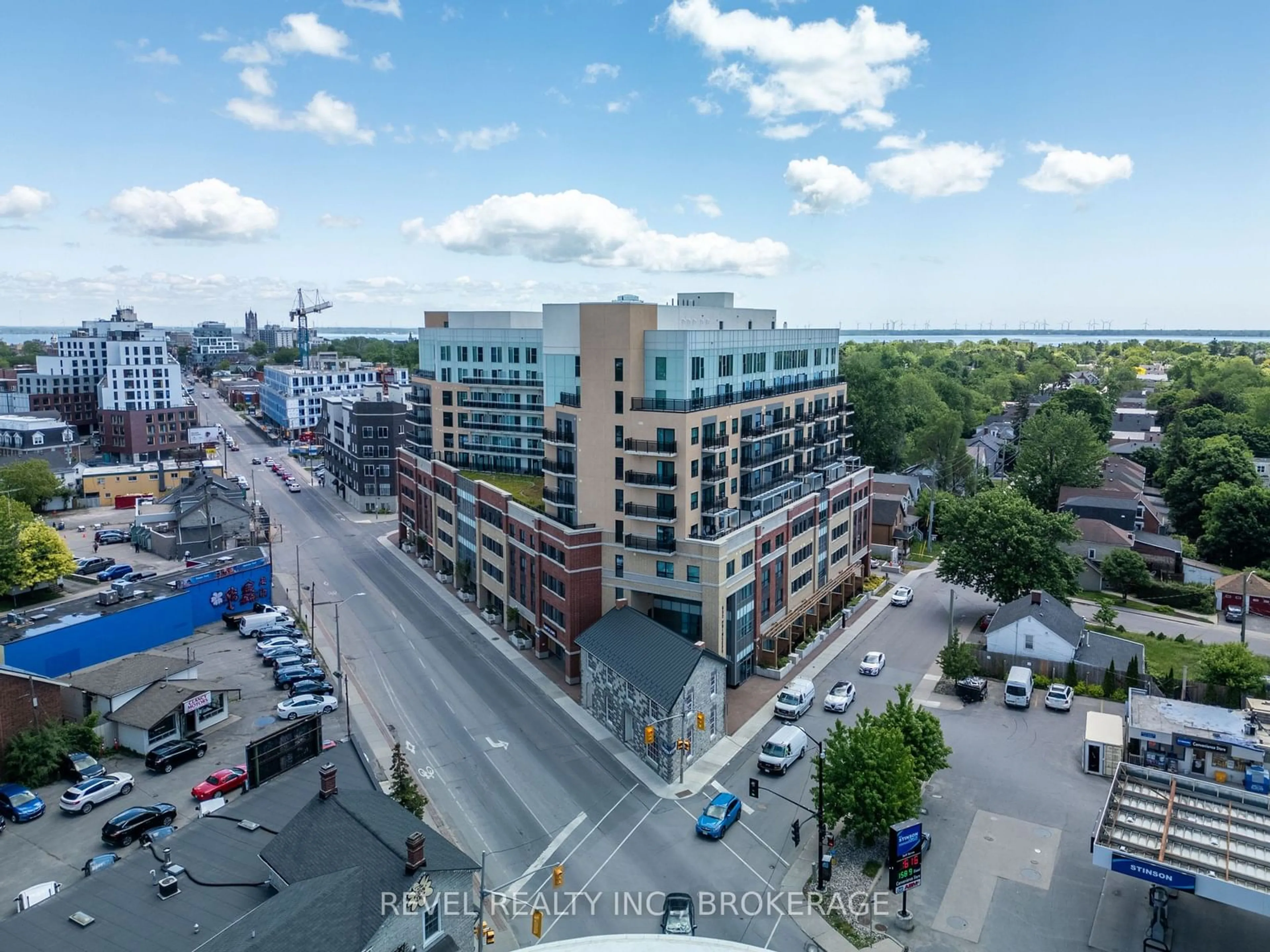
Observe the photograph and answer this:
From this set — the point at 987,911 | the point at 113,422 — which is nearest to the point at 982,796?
the point at 987,911

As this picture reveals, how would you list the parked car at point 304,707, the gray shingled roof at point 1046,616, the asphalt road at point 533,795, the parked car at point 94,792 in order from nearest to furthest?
the asphalt road at point 533,795 < the parked car at point 94,792 < the parked car at point 304,707 < the gray shingled roof at point 1046,616

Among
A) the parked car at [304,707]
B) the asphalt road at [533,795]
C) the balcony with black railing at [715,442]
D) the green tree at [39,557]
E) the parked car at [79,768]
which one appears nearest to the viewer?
the asphalt road at [533,795]

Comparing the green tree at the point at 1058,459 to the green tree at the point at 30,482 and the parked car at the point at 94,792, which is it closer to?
the parked car at the point at 94,792

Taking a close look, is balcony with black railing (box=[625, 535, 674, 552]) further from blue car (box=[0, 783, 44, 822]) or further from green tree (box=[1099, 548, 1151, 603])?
green tree (box=[1099, 548, 1151, 603])

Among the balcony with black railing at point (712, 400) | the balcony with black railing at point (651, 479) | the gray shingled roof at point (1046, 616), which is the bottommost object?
the gray shingled roof at point (1046, 616)

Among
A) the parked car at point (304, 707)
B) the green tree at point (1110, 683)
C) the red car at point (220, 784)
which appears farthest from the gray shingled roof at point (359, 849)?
the green tree at point (1110, 683)

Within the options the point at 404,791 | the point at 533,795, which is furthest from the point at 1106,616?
the point at 404,791

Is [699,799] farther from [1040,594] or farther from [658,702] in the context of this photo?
[1040,594]
